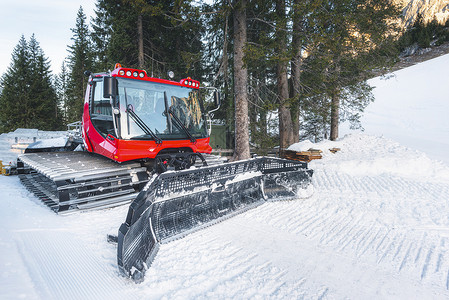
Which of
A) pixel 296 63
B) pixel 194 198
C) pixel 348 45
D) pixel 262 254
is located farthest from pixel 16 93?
pixel 262 254

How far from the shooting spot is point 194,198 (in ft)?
10.8

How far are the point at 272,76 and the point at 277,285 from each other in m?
11.7

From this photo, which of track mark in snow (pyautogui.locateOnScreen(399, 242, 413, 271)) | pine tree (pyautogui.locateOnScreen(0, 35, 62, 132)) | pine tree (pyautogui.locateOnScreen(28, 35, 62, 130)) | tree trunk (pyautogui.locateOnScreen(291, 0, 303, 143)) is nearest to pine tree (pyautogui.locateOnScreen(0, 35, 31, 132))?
pine tree (pyautogui.locateOnScreen(0, 35, 62, 132))

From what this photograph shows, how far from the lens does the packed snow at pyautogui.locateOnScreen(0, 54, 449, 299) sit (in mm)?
2125

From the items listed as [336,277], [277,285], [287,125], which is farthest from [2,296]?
[287,125]

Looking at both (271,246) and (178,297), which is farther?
(271,246)

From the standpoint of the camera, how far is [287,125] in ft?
35.8

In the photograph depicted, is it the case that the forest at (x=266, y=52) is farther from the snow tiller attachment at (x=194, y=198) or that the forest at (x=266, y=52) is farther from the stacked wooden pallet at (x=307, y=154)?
the snow tiller attachment at (x=194, y=198)

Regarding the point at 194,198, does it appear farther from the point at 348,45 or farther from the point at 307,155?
the point at 348,45

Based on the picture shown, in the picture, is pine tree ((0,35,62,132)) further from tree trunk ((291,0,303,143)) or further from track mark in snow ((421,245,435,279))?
track mark in snow ((421,245,435,279))

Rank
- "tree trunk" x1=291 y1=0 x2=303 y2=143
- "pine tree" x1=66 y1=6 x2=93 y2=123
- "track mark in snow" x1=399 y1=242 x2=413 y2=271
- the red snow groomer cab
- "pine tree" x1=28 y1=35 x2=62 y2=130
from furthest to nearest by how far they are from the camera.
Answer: "pine tree" x1=66 y1=6 x2=93 y2=123 < "pine tree" x1=28 y1=35 x2=62 y2=130 < "tree trunk" x1=291 y1=0 x2=303 y2=143 < the red snow groomer cab < "track mark in snow" x1=399 y1=242 x2=413 y2=271

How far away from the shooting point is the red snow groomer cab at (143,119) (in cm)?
Result: 433

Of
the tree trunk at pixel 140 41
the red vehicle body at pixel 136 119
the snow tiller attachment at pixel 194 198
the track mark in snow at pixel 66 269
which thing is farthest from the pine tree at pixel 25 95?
the snow tiller attachment at pixel 194 198

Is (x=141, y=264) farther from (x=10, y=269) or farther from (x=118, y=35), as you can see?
(x=118, y=35)
